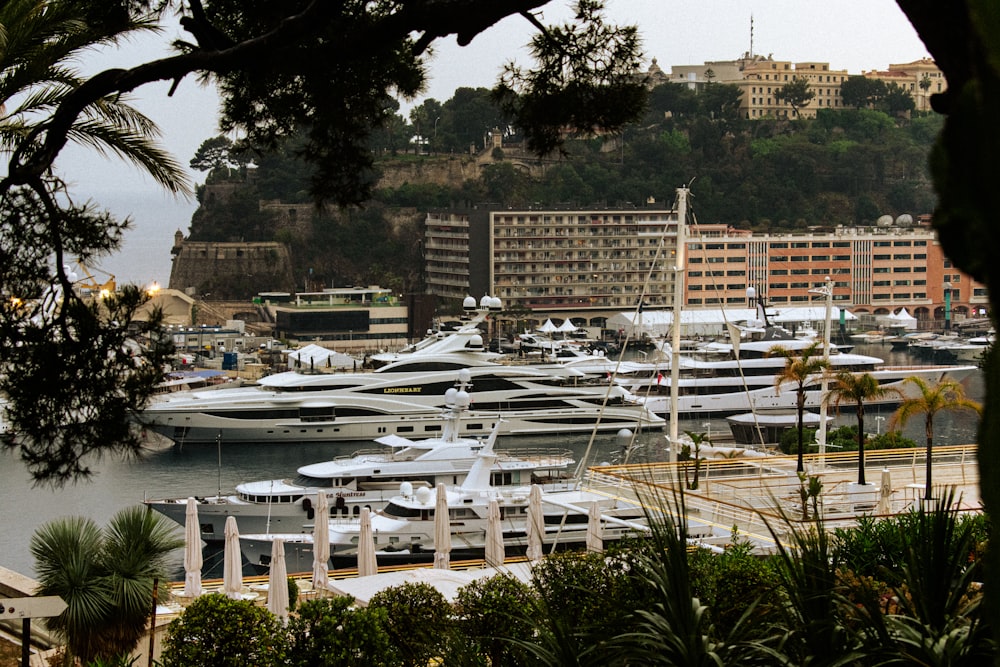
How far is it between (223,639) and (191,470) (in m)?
20.9

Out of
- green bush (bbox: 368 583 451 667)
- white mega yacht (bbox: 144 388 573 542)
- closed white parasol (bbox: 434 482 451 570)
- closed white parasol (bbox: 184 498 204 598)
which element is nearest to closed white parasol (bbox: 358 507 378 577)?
closed white parasol (bbox: 434 482 451 570)

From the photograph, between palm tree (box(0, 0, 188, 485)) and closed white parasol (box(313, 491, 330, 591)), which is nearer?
palm tree (box(0, 0, 188, 485))

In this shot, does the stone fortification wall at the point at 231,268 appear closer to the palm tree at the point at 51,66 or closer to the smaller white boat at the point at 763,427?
the smaller white boat at the point at 763,427

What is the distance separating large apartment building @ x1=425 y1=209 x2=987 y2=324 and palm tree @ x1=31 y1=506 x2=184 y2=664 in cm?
4692

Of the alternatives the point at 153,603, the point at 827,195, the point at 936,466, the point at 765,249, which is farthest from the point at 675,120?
the point at 153,603

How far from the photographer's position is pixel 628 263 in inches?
2133

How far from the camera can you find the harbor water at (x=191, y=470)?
1978 cm

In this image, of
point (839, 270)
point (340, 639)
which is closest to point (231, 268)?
point (839, 270)

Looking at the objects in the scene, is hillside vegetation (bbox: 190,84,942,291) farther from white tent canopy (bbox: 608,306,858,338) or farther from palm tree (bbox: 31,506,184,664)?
palm tree (bbox: 31,506,184,664)

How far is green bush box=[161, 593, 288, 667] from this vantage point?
496 cm

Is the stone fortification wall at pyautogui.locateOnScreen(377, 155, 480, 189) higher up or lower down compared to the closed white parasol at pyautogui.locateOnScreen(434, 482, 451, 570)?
higher up

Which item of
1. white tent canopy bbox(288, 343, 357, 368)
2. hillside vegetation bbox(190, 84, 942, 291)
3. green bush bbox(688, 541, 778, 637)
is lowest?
white tent canopy bbox(288, 343, 357, 368)

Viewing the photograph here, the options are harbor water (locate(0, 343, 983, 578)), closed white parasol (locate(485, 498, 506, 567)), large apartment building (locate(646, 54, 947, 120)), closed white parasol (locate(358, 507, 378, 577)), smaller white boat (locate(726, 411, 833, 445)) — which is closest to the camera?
closed white parasol (locate(358, 507, 378, 577))

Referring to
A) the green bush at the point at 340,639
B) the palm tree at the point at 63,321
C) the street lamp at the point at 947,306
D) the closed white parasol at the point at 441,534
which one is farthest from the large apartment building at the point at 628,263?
the palm tree at the point at 63,321
